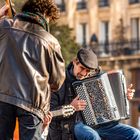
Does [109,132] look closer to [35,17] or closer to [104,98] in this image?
[104,98]

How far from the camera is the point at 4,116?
21.9ft

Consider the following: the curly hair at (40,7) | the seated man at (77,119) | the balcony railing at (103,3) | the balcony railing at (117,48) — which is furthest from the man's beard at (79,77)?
the balcony railing at (103,3)

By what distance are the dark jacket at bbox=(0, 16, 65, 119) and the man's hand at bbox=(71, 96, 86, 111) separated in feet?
6.23

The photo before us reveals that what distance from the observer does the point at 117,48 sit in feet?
176

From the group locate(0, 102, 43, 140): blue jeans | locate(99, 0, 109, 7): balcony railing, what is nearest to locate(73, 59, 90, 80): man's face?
locate(0, 102, 43, 140): blue jeans

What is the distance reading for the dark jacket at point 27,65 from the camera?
6.61 metres

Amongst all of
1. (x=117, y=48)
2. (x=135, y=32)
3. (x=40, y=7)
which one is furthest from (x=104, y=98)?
(x=135, y=32)

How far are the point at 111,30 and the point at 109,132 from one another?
46.0m

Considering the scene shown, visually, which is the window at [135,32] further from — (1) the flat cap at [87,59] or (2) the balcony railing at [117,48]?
(1) the flat cap at [87,59]

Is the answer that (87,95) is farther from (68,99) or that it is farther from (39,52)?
(39,52)

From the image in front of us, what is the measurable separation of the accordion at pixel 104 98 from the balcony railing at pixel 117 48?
4375 cm

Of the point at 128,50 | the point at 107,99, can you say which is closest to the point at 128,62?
the point at 128,50

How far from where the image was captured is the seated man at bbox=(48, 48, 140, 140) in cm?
877

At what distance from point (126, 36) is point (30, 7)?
155ft
